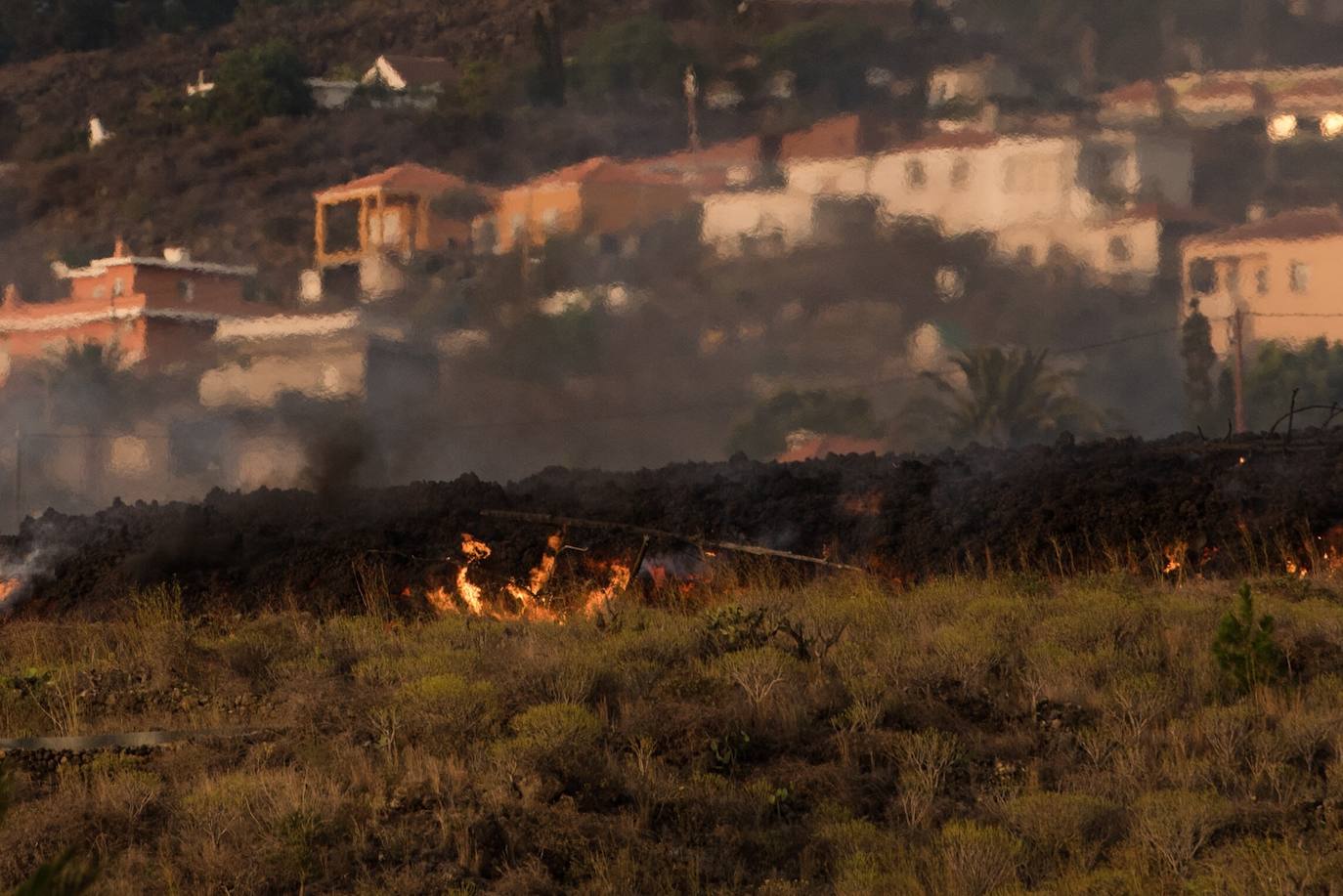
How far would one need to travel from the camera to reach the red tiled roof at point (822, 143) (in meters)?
39.1

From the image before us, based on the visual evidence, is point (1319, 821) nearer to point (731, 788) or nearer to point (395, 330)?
point (731, 788)

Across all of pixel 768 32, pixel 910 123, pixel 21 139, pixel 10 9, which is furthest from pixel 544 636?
pixel 10 9

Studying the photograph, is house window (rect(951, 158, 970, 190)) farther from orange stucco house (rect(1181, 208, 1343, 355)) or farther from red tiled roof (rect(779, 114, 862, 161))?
orange stucco house (rect(1181, 208, 1343, 355))

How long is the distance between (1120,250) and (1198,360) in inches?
147

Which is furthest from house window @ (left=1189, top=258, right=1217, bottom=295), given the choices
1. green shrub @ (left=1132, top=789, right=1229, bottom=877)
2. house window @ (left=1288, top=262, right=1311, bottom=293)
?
green shrub @ (left=1132, top=789, right=1229, bottom=877)

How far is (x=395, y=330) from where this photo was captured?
136 ft

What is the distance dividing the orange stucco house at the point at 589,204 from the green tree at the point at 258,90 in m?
23.8

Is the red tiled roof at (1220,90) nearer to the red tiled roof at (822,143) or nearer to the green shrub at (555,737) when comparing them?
the red tiled roof at (822,143)

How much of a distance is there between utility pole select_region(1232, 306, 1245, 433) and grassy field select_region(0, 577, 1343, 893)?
22.5 meters

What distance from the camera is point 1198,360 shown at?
4325 cm

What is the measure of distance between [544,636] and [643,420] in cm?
2727

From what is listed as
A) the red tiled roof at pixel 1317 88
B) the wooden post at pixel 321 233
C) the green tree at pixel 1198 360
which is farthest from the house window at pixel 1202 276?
the wooden post at pixel 321 233

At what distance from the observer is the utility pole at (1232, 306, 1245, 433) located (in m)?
39.2

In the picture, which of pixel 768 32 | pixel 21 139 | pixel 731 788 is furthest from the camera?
pixel 21 139
